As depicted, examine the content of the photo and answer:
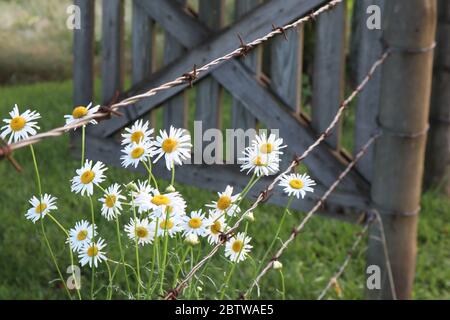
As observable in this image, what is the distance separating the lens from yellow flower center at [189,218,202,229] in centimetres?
216

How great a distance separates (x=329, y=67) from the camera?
→ 4.01 meters

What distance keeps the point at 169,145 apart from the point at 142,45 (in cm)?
267

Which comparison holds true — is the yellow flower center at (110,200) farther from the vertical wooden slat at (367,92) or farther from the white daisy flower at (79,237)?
the vertical wooden slat at (367,92)

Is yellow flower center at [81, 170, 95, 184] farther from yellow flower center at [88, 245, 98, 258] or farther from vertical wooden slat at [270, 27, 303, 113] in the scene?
vertical wooden slat at [270, 27, 303, 113]

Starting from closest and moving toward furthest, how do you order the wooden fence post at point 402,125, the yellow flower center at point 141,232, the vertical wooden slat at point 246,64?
1. the yellow flower center at point 141,232
2. the wooden fence post at point 402,125
3. the vertical wooden slat at point 246,64

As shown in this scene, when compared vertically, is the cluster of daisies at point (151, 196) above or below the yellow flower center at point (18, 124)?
below

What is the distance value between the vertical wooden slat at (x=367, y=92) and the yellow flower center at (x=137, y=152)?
2.00m

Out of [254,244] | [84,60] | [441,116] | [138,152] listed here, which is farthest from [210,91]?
[138,152]

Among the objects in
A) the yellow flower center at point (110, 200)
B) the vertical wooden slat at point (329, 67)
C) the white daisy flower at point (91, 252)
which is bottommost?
the white daisy flower at point (91, 252)

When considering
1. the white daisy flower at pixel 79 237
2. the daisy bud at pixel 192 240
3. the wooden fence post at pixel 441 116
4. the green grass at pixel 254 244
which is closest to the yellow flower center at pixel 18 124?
the white daisy flower at pixel 79 237

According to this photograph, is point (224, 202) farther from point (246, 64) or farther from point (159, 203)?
point (246, 64)

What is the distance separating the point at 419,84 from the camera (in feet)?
12.3

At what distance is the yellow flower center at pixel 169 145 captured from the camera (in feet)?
6.59
